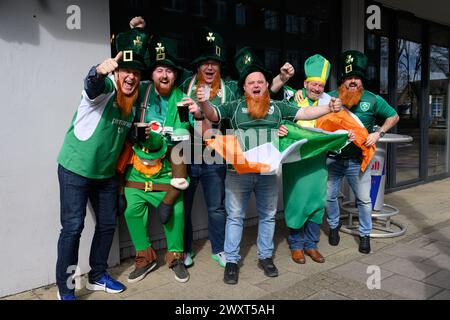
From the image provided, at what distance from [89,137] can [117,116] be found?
0.25m

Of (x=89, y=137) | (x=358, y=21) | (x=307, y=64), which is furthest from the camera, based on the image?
(x=358, y=21)

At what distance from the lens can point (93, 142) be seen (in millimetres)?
2980

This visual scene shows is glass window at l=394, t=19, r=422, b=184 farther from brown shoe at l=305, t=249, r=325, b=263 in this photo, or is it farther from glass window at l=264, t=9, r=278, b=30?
brown shoe at l=305, t=249, r=325, b=263

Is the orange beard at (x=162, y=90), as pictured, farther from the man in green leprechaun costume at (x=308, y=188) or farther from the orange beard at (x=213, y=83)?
the man in green leprechaun costume at (x=308, y=188)

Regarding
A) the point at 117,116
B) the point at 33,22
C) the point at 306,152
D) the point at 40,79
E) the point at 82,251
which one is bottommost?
the point at 82,251

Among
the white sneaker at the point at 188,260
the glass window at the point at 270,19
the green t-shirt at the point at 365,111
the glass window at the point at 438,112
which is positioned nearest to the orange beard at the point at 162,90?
the white sneaker at the point at 188,260

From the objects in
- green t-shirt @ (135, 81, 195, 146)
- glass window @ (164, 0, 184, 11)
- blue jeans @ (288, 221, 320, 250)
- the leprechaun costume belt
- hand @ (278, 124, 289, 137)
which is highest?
glass window @ (164, 0, 184, 11)

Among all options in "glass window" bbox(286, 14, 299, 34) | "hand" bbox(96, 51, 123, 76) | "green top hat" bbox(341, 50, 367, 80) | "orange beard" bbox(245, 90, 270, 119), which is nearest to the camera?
"hand" bbox(96, 51, 123, 76)

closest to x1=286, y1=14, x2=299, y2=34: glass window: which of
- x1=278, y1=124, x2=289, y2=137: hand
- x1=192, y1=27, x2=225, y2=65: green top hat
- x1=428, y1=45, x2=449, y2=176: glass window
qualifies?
x1=192, y1=27, x2=225, y2=65: green top hat

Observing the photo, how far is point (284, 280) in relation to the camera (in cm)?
364

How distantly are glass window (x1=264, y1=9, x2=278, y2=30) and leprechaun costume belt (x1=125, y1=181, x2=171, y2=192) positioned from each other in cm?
281

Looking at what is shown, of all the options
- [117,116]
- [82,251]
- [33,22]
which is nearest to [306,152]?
[117,116]

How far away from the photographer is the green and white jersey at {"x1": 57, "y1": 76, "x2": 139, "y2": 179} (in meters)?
2.97

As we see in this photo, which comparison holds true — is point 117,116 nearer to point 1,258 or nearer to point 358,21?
point 1,258
